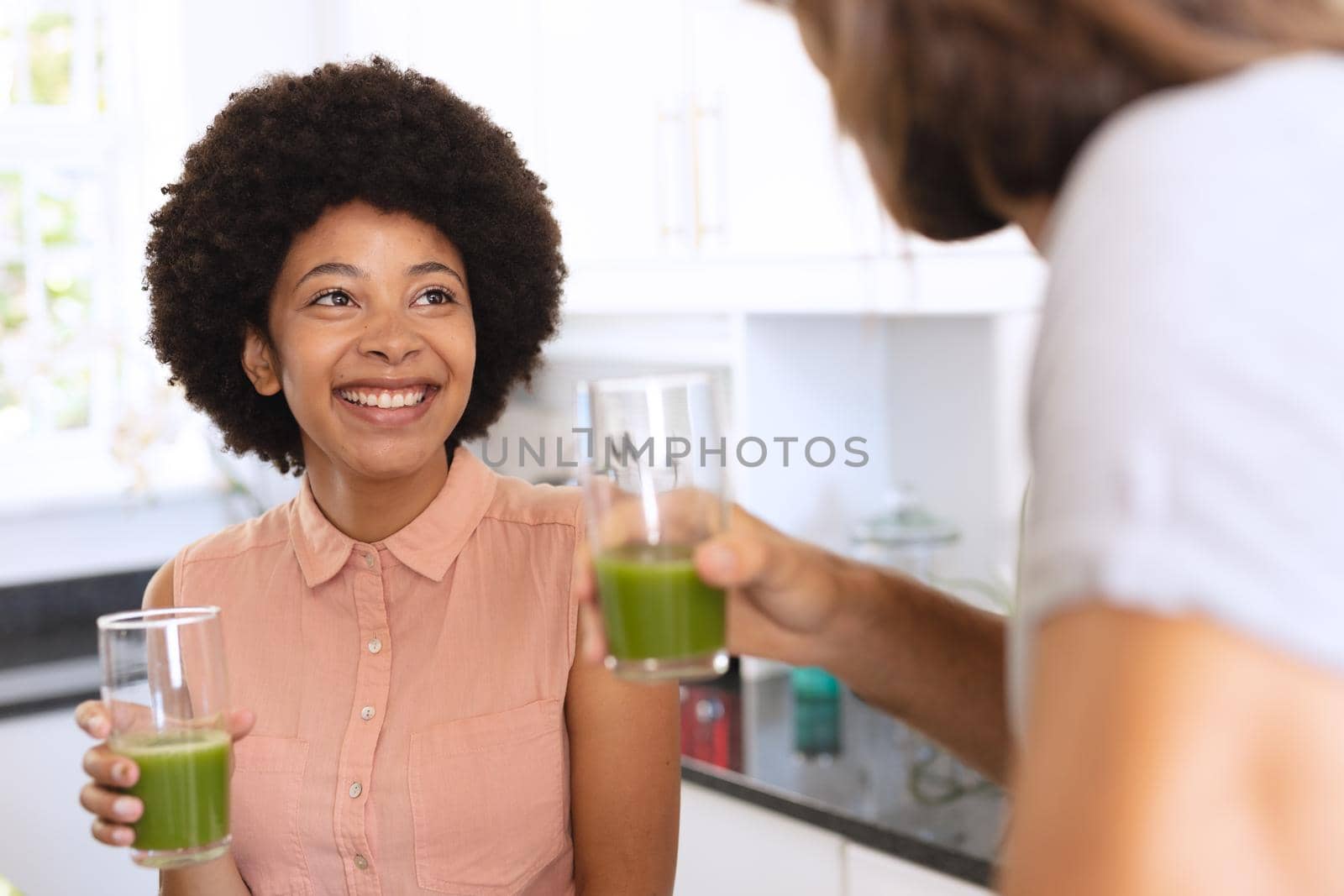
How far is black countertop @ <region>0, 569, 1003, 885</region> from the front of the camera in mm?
2033

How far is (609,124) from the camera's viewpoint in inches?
118

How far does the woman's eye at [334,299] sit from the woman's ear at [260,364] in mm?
160

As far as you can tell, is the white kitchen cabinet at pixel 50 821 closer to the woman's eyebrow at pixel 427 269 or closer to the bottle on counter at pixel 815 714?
the bottle on counter at pixel 815 714

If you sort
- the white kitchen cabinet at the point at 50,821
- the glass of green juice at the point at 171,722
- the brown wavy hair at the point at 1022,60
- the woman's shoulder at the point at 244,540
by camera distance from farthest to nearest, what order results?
the white kitchen cabinet at the point at 50,821
the woman's shoulder at the point at 244,540
the glass of green juice at the point at 171,722
the brown wavy hair at the point at 1022,60

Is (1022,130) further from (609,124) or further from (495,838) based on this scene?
(609,124)

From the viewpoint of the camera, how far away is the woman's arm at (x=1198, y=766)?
49cm

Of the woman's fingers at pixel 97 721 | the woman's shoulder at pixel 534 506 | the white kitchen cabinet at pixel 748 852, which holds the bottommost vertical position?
the white kitchen cabinet at pixel 748 852

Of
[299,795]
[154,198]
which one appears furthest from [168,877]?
[154,198]

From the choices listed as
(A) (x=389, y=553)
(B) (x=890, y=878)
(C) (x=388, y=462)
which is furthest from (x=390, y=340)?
(B) (x=890, y=878)

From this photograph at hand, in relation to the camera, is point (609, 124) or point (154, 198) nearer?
point (609, 124)

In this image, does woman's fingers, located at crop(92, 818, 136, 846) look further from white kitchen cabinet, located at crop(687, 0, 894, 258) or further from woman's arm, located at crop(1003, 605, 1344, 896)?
white kitchen cabinet, located at crop(687, 0, 894, 258)

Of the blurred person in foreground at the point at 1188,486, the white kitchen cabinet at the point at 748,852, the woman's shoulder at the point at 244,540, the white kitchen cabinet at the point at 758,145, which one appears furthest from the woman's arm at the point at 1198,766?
the white kitchen cabinet at the point at 758,145

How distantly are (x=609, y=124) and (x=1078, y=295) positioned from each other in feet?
8.32

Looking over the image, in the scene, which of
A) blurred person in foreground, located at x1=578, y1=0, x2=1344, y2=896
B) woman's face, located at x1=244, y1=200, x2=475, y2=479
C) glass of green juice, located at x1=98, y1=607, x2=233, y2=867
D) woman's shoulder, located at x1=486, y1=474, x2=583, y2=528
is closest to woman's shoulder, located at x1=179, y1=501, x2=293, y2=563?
woman's face, located at x1=244, y1=200, x2=475, y2=479
